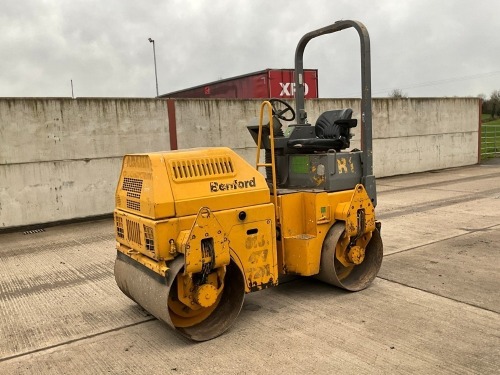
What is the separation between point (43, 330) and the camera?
4348mm

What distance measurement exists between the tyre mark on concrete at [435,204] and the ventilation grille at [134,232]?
599cm

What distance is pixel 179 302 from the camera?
13.3ft

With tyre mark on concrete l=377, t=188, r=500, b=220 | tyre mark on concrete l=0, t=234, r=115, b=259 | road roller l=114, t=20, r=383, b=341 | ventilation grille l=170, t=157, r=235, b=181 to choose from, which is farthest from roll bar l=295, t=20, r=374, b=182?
tyre mark on concrete l=0, t=234, r=115, b=259

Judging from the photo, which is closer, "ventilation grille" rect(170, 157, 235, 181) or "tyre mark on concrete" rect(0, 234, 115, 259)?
"ventilation grille" rect(170, 157, 235, 181)

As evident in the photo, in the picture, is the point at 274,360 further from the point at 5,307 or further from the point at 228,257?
the point at 5,307

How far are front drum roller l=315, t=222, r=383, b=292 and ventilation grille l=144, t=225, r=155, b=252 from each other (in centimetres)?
182

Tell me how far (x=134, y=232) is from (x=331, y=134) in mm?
2403

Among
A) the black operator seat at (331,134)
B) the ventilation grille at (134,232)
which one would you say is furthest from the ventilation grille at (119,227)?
the black operator seat at (331,134)

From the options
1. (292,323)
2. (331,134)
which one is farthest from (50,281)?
(331,134)

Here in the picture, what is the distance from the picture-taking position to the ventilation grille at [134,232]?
408 centimetres

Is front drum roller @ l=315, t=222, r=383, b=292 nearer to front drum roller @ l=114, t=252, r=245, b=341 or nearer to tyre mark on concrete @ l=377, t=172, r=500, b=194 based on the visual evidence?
front drum roller @ l=114, t=252, r=245, b=341

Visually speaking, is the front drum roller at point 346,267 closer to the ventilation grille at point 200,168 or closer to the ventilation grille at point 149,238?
the ventilation grille at point 200,168

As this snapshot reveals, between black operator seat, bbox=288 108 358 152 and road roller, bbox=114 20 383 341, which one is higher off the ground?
black operator seat, bbox=288 108 358 152

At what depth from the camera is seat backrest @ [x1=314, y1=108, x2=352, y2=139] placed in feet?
16.7
